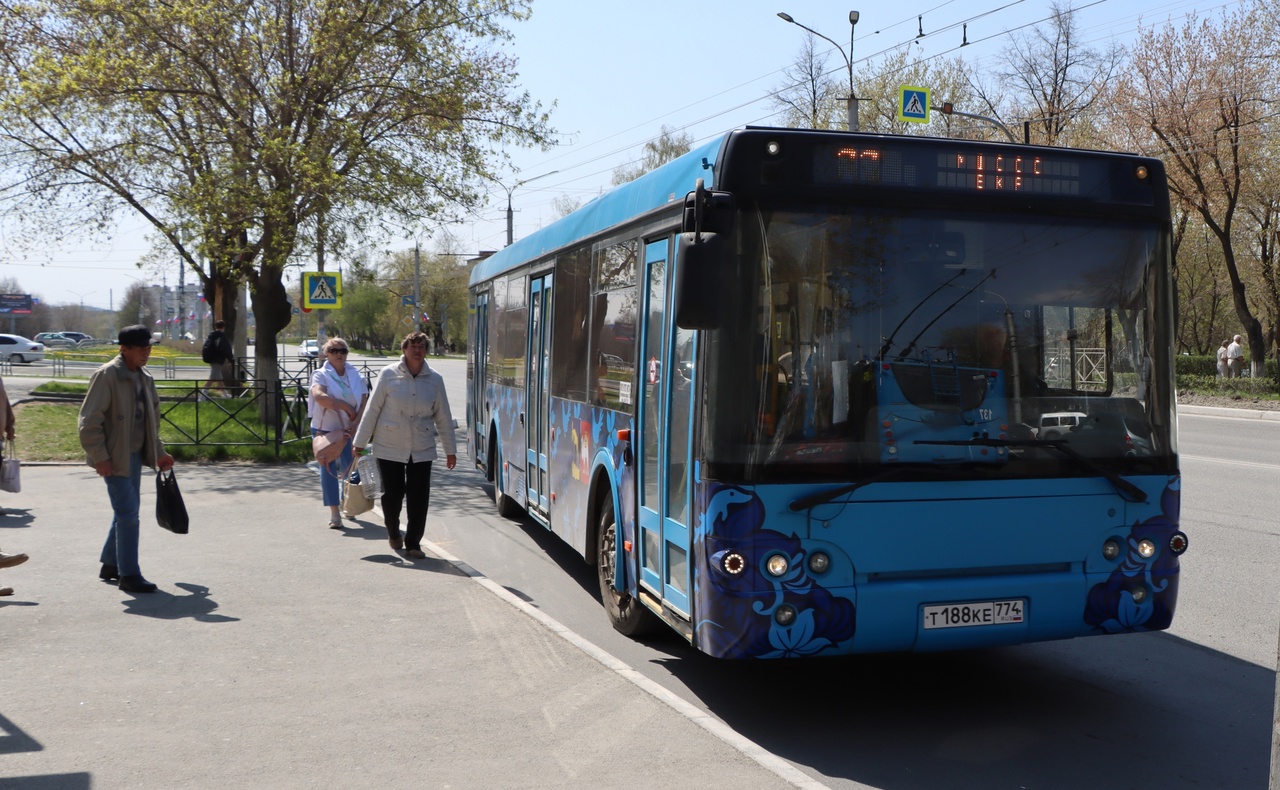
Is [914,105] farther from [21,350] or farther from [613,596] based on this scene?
[21,350]

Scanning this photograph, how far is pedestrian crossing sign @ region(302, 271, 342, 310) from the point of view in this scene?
2148 centimetres

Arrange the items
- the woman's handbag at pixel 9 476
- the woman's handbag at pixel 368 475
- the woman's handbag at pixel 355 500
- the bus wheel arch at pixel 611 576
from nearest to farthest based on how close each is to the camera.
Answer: the bus wheel arch at pixel 611 576
the woman's handbag at pixel 9 476
the woman's handbag at pixel 368 475
the woman's handbag at pixel 355 500

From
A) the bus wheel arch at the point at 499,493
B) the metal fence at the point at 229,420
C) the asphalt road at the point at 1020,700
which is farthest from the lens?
the metal fence at the point at 229,420

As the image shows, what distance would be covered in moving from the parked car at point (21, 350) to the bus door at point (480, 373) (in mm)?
48037

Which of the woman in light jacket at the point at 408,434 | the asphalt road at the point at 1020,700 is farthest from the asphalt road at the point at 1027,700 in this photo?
the woman in light jacket at the point at 408,434

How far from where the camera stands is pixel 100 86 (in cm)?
1858

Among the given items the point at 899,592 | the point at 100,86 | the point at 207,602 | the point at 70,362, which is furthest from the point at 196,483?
the point at 70,362

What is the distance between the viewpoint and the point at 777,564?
517 cm

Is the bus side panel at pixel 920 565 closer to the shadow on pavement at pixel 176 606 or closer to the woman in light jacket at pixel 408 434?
the shadow on pavement at pixel 176 606

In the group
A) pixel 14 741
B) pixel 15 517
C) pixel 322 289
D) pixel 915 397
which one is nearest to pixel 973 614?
pixel 915 397

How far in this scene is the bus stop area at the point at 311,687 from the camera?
4785 millimetres

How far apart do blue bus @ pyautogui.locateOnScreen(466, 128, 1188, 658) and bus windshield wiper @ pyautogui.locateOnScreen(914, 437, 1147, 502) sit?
0.01m

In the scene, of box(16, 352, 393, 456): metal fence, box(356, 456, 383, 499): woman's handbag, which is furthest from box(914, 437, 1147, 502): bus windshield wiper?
box(16, 352, 393, 456): metal fence

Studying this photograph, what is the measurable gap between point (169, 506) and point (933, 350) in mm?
5563
